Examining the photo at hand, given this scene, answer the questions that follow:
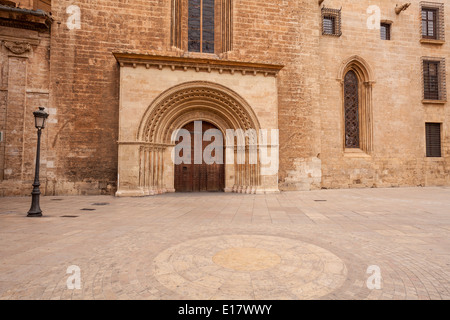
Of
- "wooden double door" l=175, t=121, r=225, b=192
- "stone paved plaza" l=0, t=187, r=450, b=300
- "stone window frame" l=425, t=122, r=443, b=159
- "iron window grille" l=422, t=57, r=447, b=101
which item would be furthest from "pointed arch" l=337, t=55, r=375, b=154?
"stone paved plaza" l=0, t=187, r=450, b=300

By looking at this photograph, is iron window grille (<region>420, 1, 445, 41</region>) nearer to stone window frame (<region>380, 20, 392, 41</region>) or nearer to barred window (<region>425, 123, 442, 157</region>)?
stone window frame (<region>380, 20, 392, 41</region>)

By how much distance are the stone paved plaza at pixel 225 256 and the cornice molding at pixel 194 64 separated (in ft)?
23.4

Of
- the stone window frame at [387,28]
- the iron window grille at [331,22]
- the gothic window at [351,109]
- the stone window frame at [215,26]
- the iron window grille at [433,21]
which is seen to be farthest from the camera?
the iron window grille at [433,21]

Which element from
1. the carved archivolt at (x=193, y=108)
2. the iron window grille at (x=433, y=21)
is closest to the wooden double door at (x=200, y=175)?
the carved archivolt at (x=193, y=108)

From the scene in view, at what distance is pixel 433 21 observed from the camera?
16.2 metres

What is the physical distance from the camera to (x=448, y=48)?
1611 cm

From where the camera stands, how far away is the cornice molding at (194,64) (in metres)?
10.4

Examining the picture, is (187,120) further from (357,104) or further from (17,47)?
(357,104)

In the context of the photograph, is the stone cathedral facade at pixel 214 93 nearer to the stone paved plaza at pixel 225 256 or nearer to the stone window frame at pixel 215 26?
the stone window frame at pixel 215 26

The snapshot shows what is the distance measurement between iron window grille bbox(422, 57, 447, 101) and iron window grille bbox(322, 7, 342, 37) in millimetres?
6571

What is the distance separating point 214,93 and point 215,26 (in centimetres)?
422

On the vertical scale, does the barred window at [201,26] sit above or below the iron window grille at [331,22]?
below

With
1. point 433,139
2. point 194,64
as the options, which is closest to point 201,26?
point 194,64
